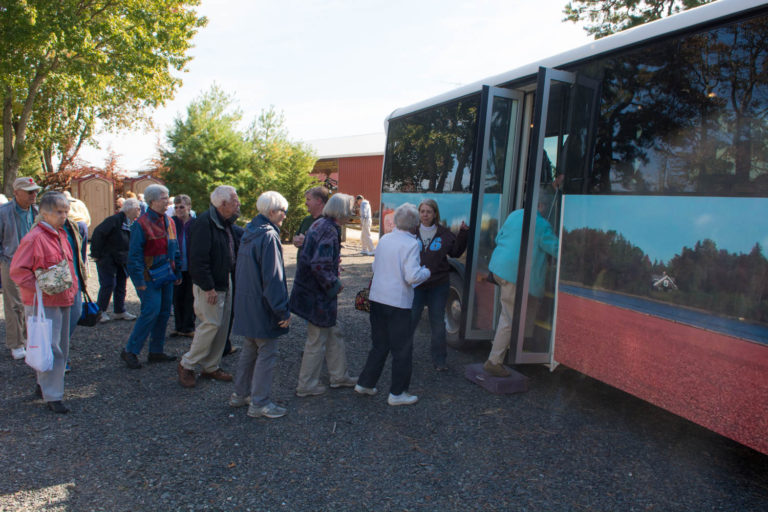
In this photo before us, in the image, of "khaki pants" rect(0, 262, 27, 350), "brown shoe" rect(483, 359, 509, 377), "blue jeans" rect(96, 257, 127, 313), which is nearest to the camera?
"brown shoe" rect(483, 359, 509, 377)

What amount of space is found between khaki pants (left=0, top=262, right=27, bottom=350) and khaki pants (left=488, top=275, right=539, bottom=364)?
4771 millimetres

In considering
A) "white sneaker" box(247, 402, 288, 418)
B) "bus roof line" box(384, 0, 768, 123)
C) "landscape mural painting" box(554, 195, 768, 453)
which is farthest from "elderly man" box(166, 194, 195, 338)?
"landscape mural painting" box(554, 195, 768, 453)

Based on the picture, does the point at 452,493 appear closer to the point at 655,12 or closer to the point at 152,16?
the point at 655,12

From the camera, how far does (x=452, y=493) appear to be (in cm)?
319

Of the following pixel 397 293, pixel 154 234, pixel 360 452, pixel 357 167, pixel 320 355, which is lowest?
pixel 360 452

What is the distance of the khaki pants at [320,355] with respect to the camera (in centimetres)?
446

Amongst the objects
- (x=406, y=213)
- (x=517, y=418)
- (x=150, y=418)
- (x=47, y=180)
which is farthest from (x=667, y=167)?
(x=47, y=180)

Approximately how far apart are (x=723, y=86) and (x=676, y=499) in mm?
2637

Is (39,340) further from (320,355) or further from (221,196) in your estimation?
(320,355)

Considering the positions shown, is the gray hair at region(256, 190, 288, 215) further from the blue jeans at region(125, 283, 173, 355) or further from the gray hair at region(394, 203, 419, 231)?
the blue jeans at region(125, 283, 173, 355)

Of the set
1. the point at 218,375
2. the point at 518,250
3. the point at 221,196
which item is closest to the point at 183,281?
the point at 218,375

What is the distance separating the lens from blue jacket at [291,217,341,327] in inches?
164

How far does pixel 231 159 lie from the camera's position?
1712 cm

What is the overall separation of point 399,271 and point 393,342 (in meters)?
0.62
